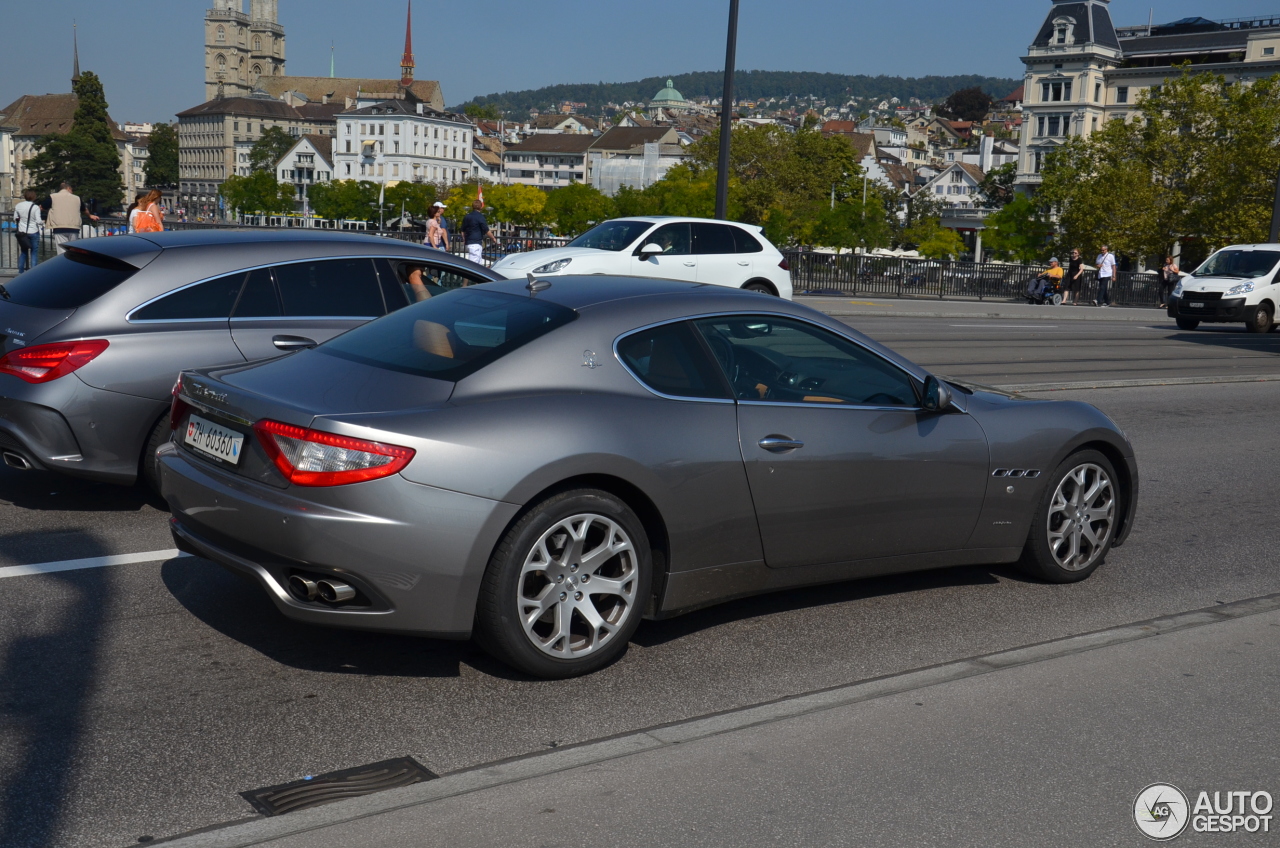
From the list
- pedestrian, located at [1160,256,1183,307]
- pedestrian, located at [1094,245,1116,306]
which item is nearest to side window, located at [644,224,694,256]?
pedestrian, located at [1094,245,1116,306]

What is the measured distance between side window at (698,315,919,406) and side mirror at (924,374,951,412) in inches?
3.3

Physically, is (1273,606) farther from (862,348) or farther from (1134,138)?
(1134,138)

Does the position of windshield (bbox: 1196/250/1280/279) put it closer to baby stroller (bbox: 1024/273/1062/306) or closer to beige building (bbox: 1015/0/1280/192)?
baby stroller (bbox: 1024/273/1062/306)

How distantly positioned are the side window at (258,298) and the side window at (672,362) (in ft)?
9.85

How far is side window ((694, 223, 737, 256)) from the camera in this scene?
19.5 meters

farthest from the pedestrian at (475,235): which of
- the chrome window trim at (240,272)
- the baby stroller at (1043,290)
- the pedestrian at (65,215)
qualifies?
the baby stroller at (1043,290)

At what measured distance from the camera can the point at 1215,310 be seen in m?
26.2

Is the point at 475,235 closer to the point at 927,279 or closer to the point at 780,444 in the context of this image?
the point at 780,444

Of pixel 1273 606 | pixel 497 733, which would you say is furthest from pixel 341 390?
pixel 1273 606

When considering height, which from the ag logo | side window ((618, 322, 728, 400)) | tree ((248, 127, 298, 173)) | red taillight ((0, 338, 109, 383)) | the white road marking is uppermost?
tree ((248, 127, 298, 173))

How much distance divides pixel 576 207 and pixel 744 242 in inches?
4396

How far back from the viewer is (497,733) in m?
4.07

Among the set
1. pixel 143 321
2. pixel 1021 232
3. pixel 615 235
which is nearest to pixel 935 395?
pixel 143 321

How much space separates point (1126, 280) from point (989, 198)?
89.4 meters
